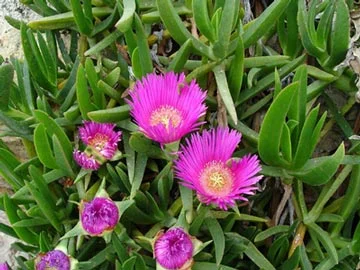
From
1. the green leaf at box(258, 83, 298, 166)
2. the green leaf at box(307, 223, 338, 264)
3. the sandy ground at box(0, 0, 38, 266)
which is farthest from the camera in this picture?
the sandy ground at box(0, 0, 38, 266)

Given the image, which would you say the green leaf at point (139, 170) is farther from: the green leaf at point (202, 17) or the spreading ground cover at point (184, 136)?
the green leaf at point (202, 17)

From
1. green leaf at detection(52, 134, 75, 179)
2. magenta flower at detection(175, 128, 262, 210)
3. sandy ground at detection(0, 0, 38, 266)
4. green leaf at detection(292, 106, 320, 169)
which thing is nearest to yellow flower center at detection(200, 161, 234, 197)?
magenta flower at detection(175, 128, 262, 210)

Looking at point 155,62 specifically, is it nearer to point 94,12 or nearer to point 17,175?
point 94,12

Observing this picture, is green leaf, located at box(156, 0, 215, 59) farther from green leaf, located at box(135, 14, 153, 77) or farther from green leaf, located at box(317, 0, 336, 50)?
green leaf, located at box(317, 0, 336, 50)

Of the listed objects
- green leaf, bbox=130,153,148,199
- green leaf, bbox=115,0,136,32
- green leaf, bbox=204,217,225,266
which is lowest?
green leaf, bbox=204,217,225,266

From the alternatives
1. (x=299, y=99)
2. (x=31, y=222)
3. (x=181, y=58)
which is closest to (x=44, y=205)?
(x=31, y=222)

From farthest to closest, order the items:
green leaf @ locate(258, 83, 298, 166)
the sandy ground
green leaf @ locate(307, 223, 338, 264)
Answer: the sandy ground → green leaf @ locate(307, 223, 338, 264) → green leaf @ locate(258, 83, 298, 166)
